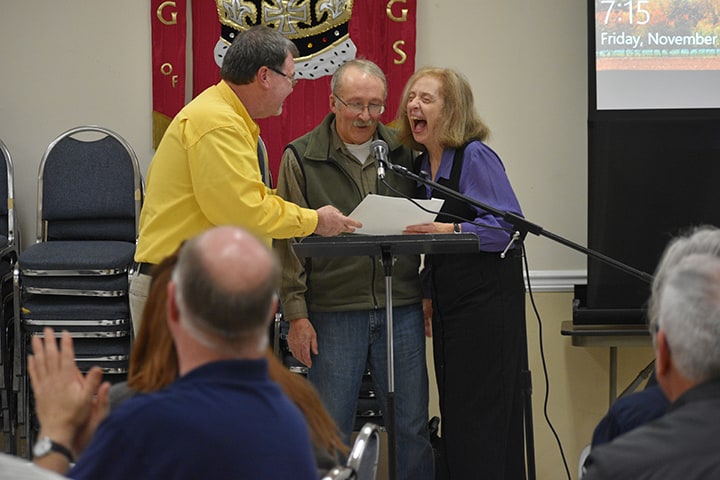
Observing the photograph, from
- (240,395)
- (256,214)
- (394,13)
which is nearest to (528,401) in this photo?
(256,214)

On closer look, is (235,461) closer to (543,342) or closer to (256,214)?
(256,214)

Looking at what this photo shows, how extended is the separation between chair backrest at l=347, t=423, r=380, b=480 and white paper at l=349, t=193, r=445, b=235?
3.10 ft

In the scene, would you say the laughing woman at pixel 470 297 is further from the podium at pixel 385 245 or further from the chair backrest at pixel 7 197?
the chair backrest at pixel 7 197

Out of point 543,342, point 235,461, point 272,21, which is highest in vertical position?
point 272,21

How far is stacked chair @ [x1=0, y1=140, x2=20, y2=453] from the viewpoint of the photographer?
4.48m

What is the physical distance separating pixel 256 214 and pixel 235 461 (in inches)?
65.5

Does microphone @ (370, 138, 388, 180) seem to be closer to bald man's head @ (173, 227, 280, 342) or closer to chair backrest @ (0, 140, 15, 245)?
bald man's head @ (173, 227, 280, 342)

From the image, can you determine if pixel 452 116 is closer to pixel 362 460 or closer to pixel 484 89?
pixel 484 89

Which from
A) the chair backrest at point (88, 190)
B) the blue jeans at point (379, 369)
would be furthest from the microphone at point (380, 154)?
the chair backrest at point (88, 190)

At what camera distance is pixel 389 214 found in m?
3.07

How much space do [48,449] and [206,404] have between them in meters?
0.30

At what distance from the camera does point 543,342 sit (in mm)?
4871

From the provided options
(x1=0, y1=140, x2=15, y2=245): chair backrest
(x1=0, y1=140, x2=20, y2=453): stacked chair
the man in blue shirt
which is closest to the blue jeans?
(x1=0, y1=140, x2=20, y2=453): stacked chair

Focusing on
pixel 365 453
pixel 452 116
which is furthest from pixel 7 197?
pixel 365 453
